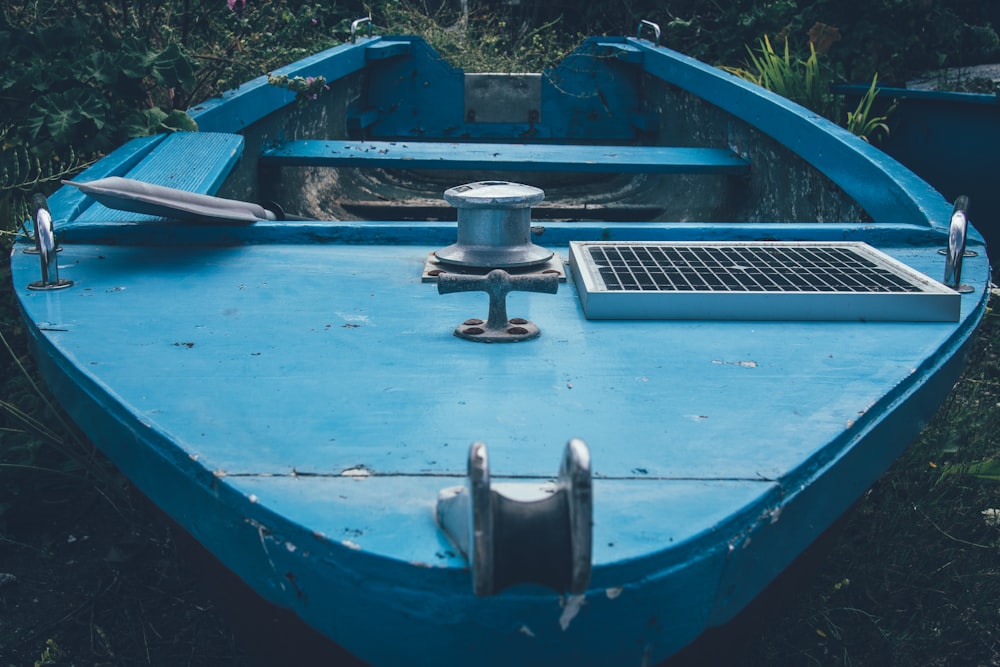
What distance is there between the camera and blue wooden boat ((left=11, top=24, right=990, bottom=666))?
0.72 metres

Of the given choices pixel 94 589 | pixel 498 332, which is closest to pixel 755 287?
pixel 498 332

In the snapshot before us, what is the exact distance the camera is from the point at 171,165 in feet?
6.84

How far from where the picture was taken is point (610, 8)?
24.5 ft

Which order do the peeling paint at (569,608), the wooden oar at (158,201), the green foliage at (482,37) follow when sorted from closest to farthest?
the peeling paint at (569,608) < the wooden oar at (158,201) < the green foliage at (482,37)

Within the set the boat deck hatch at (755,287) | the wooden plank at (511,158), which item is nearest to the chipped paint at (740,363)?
the boat deck hatch at (755,287)

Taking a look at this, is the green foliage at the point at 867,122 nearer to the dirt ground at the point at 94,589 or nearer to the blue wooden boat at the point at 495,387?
the blue wooden boat at the point at 495,387

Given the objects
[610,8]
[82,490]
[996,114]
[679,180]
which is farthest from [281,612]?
[610,8]

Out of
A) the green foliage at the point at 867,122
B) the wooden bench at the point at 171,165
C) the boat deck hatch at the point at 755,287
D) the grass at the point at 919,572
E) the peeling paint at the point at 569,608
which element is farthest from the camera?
the green foliage at the point at 867,122

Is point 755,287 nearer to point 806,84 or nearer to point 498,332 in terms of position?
point 498,332

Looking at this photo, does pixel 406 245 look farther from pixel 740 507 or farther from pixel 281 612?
pixel 740 507

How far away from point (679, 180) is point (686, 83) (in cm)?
42

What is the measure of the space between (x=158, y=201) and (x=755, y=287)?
1.03 m

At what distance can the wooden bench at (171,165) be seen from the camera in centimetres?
183

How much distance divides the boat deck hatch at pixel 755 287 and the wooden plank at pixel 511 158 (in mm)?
1550
